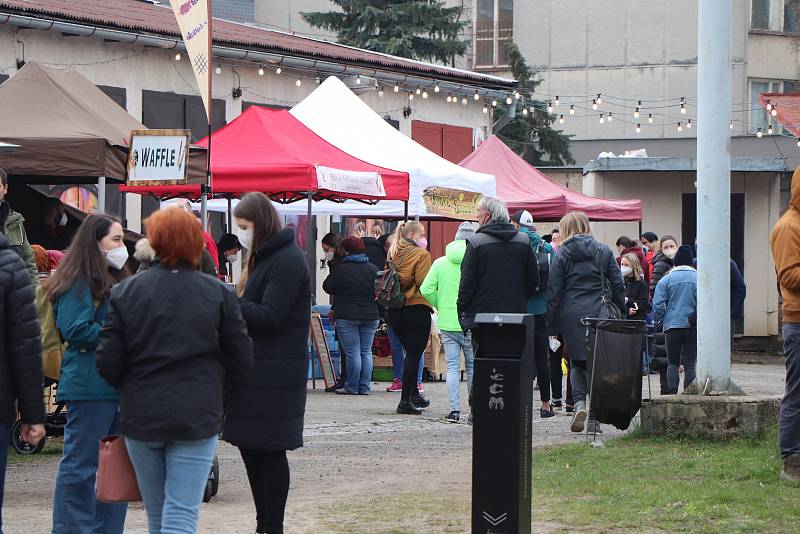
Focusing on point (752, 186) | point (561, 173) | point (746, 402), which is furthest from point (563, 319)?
point (561, 173)

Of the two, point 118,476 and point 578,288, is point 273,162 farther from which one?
point 118,476

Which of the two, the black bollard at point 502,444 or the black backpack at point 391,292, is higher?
the black backpack at point 391,292

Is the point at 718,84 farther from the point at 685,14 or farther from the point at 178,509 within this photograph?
the point at 685,14

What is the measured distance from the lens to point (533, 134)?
38.9m

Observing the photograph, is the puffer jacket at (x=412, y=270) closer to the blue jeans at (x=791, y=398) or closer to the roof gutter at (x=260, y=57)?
the blue jeans at (x=791, y=398)

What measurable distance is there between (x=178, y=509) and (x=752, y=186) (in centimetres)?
2273

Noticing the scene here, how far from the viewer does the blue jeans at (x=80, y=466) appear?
6664 mm

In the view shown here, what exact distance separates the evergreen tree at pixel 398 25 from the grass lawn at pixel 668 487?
24667 millimetres

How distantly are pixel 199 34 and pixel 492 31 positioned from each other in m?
33.9

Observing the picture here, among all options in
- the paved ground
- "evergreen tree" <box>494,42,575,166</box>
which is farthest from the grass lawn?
"evergreen tree" <box>494,42,575,166</box>

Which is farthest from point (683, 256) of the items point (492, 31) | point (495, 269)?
point (492, 31)

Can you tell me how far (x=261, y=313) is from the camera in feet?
23.1

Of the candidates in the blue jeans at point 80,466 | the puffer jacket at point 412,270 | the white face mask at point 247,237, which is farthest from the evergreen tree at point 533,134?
the blue jeans at point 80,466

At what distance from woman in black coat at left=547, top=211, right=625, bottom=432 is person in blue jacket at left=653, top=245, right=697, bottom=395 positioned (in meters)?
2.55
